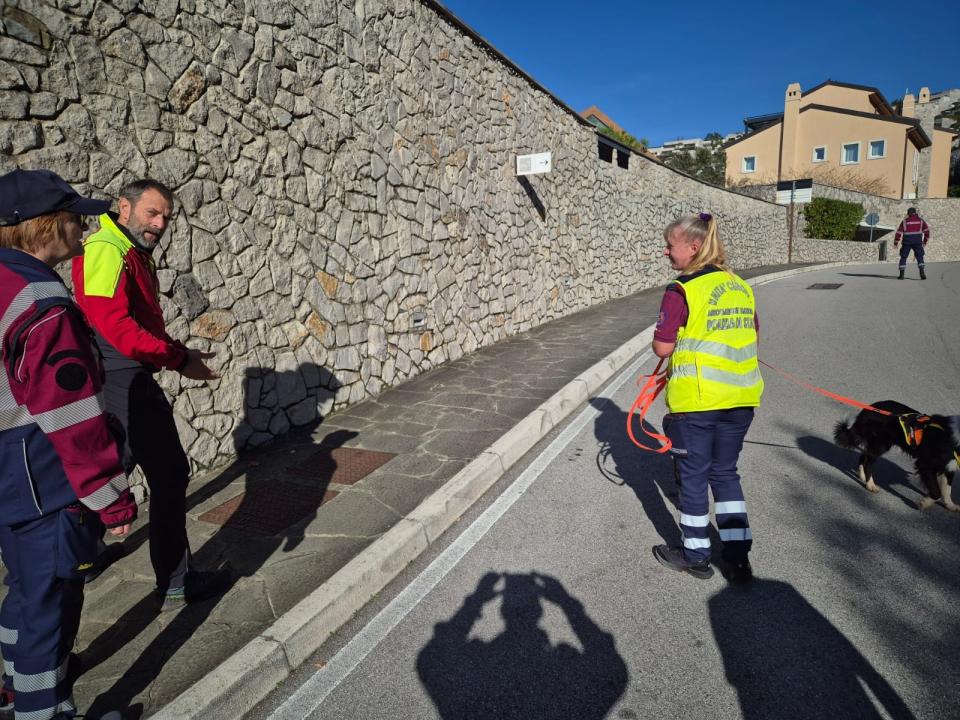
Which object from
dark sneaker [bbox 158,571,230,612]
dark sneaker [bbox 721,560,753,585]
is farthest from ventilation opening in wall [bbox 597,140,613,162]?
dark sneaker [bbox 158,571,230,612]

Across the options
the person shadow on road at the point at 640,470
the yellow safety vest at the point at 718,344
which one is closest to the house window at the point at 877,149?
the person shadow on road at the point at 640,470

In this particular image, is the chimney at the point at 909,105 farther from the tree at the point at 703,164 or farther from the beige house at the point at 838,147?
the tree at the point at 703,164

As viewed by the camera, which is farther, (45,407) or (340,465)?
(340,465)

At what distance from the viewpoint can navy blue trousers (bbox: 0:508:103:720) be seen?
1.87 metres

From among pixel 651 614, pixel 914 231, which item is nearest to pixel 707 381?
pixel 651 614

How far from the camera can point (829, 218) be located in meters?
34.2

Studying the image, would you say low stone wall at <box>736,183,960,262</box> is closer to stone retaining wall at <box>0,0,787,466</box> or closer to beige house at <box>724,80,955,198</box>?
beige house at <box>724,80,955,198</box>

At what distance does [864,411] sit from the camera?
404cm

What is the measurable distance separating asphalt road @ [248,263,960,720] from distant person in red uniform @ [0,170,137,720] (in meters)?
0.88

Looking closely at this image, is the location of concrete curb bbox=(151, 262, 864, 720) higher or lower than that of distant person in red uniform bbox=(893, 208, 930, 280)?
lower

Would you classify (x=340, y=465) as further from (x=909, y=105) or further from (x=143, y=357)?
(x=909, y=105)

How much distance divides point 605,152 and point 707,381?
44.8 ft

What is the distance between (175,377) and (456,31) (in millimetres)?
6787

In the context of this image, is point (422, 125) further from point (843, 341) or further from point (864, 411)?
point (843, 341)
